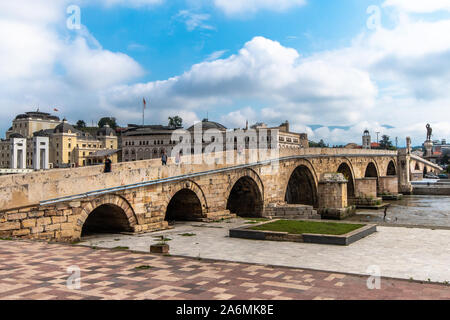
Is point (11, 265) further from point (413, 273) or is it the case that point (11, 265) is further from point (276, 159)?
point (276, 159)

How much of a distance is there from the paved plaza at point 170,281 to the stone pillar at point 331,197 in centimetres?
1795

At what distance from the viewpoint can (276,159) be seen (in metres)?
21.4

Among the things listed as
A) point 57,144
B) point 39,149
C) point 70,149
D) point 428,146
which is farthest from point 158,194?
point 428,146

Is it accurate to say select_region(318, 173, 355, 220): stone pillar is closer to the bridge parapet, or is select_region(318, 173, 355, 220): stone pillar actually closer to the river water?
the river water

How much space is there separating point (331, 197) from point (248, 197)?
696 centimetres

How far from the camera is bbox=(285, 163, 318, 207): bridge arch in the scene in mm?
27422

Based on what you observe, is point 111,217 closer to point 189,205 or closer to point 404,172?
point 189,205

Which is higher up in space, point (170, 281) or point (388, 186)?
point (388, 186)

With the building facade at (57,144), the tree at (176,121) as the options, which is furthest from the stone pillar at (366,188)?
the tree at (176,121)

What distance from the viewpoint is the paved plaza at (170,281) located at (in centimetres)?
511

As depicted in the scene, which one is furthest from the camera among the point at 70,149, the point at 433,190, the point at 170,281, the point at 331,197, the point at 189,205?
the point at 70,149

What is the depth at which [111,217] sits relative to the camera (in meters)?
12.3

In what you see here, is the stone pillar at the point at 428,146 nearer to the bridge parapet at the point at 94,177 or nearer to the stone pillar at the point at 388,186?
the stone pillar at the point at 388,186
